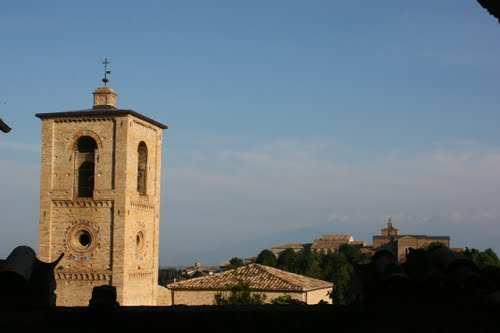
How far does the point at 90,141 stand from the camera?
31.3 metres

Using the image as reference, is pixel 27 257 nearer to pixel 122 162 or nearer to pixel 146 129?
pixel 122 162

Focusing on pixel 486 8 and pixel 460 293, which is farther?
pixel 460 293

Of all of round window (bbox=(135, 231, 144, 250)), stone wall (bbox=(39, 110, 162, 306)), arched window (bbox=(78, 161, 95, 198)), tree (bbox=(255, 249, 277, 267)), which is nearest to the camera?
stone wall (bbox=(39, 110, 162, 306))

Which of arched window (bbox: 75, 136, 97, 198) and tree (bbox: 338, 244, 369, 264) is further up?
arched window (bbox: 75, 136, 97, 198)

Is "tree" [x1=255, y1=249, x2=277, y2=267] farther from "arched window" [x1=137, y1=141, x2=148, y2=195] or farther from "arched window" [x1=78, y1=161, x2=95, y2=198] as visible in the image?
"arched window" [x1=78, y1=161, x2=95, y2=198]

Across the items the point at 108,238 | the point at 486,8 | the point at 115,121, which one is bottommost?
the point at 108,238

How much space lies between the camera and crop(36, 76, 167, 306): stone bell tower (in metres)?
30.3

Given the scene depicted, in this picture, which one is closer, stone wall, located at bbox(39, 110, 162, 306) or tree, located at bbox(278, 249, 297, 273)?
stone wall, located at bbox(39, 110, 162, 306)

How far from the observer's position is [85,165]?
31422 millimetres

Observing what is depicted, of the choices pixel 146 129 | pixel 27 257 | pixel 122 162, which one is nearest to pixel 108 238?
pixel 122 162

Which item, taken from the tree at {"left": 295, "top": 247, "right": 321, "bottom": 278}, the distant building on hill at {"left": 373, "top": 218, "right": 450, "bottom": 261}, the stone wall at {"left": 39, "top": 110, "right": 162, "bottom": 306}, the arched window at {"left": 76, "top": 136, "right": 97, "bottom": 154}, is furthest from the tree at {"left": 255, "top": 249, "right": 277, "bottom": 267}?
the arched window at {"left": 76, "top": 136, "right": 97, "bottom": 154}

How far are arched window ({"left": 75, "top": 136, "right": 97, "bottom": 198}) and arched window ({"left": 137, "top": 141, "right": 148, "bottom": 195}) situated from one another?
2172 millimetres

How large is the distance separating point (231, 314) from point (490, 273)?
225 centimetres

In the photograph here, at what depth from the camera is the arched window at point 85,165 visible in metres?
31.1
